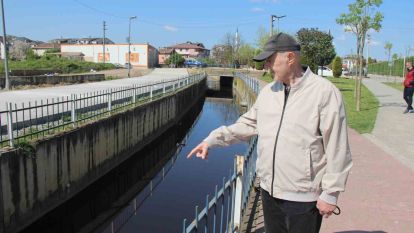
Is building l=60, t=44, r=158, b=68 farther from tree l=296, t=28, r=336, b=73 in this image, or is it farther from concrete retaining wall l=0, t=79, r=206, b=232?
concrete retaining wall l=0, t=79, r=206, b=232

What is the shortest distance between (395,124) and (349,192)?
7.80 m

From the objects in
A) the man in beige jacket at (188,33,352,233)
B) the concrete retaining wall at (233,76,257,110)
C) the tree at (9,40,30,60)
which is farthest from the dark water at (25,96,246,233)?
the tree at (9,40,30,60)

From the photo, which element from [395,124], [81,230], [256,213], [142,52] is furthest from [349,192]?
[142,52]

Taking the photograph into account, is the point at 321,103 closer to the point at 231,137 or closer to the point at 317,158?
the point at 317,158

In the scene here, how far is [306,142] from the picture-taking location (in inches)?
103

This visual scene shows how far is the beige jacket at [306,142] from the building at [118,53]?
8667 centimetres

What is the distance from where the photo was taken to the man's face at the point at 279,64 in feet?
8.79

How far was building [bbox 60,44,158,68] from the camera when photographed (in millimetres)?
88812

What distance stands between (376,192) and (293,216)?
4284 mm

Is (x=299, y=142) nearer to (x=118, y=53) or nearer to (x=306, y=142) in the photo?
(x=306, y=142)

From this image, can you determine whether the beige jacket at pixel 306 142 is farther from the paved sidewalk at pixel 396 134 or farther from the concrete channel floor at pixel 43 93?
the concrete channel floor at pixel 43 93

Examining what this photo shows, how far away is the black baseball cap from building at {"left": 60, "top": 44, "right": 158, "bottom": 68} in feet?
284

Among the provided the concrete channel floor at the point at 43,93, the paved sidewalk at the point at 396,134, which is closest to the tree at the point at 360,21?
the paved sidewalk at the point at 396,134

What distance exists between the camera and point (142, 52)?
88562 millimetres
